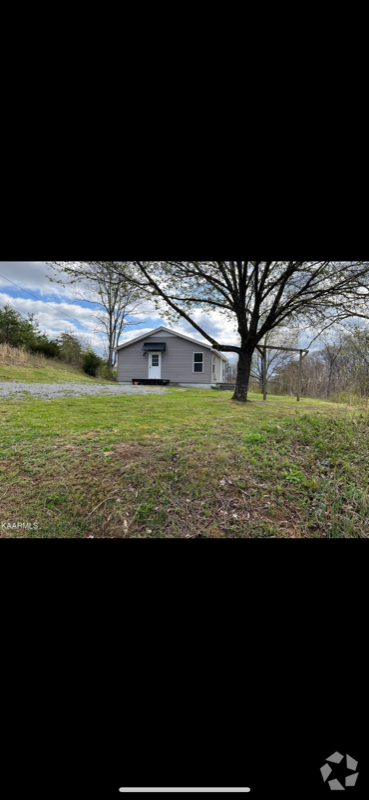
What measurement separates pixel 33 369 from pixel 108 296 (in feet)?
2.75

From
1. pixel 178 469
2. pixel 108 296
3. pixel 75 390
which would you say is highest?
pixel 108 296

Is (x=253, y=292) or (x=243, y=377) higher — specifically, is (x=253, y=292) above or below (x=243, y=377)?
above

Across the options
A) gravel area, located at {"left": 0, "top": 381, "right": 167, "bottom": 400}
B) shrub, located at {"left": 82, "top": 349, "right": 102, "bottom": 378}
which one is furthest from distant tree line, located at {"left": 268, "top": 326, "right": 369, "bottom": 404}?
shrub, located at {"left": 82, "top": 349, "right": 102, "bottom": 378}

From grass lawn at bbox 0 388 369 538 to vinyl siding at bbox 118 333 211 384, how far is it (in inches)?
6.1

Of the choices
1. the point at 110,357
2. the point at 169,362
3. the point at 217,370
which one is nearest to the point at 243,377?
the point at 217,370

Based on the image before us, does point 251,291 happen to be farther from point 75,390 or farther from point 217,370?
point 75,390

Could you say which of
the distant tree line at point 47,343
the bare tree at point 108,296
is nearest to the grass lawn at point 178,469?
the distant tree line at point 47,343

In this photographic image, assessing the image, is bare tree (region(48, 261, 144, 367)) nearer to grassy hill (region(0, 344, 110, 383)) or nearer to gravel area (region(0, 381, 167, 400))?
gravel area (region(0, 381, 167, 400))

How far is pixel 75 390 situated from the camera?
2.24 metres
